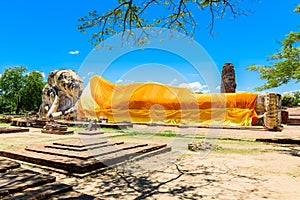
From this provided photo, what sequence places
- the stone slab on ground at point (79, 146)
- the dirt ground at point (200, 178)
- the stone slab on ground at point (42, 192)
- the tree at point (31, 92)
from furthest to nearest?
the tree at point (31, 92)
the stone slab on ground at point (79, 146)
the dirt ground at point (200, 178)
the stone slab on ground at point (42, 192)

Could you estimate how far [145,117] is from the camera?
19.1 metres

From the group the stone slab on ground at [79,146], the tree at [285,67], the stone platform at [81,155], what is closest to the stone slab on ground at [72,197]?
the stone platform at [81,155]

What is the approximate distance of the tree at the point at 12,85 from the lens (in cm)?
3328

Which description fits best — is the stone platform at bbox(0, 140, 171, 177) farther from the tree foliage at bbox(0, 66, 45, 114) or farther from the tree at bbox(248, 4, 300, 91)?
the tree foliage at bbox(0, 66, 45, 114)

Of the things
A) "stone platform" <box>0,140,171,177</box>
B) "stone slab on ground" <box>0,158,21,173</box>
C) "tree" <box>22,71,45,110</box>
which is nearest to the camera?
"stone slab on ground" <box>0,158,21,173</box>

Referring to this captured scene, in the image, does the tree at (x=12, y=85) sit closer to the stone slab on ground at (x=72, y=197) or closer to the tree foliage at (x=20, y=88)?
the tree foliage at (x=20, y=88)

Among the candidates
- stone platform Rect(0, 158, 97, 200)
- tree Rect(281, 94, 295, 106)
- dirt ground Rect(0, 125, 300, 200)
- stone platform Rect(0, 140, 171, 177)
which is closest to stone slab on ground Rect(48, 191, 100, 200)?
stone platform Rect(0, 158, 97, 200)

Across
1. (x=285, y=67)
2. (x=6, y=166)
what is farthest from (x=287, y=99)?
(x=6, y=166)

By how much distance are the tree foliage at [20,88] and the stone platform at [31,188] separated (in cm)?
3219

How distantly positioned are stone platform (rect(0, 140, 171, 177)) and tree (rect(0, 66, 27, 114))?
98.3 ft

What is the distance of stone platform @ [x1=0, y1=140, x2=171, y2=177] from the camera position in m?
5.35

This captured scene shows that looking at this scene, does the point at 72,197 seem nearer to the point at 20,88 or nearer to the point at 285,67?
the point at 285,67

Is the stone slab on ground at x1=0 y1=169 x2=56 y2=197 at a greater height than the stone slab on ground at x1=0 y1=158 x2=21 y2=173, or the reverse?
the stone slab on ground at x1=0 y1=158 x2=21 y2=173

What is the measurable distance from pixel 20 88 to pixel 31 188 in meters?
33.7
